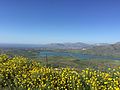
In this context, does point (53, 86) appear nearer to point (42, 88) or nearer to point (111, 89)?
point (42, 88)

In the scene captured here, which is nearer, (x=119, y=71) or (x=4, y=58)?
(x=119, y=71)

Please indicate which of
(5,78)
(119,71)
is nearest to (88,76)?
(119,71)

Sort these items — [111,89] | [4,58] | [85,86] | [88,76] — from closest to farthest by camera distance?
[111,89]
[85,86]
[88,76]
[4,58]

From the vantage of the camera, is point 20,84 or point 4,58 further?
point 4,58

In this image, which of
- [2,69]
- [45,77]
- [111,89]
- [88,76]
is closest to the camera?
[111,89]

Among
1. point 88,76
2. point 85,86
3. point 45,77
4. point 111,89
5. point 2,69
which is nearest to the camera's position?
point 111,89

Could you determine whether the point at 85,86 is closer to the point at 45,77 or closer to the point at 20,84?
the point at 45,77

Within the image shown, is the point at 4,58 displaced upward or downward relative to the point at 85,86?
upward

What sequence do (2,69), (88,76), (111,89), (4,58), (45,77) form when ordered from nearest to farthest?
(111,89) < (88,76) < (45,77) < (2,69) < (4,58)

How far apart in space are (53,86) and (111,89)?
213 centimetres

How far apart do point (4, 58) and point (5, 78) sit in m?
2.50

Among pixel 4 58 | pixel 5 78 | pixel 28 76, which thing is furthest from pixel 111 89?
pixel 4 58

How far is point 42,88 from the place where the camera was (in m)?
6.71

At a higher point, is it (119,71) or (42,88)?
(119,71)
